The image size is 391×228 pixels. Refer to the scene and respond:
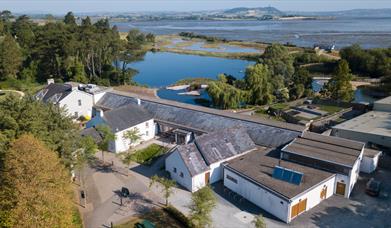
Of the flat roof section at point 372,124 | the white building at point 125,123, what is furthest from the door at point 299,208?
the white building at point 125,123

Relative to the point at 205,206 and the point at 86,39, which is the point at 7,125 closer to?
the point at 205,206

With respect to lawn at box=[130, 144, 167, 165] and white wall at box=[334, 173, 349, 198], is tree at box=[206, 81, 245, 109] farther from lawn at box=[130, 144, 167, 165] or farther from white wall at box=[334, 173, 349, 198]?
white wall at box=[334, 173, 349, 198]

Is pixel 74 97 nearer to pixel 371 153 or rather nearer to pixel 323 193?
pixel 323 193

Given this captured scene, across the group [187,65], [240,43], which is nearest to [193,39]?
[240,43]

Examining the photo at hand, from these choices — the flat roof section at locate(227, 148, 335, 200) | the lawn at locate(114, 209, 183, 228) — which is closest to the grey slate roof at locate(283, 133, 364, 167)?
the flat roof section at locate(227, 148, 335, 200)

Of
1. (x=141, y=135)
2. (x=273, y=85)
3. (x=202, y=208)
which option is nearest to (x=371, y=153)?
(x=202, y=208)
